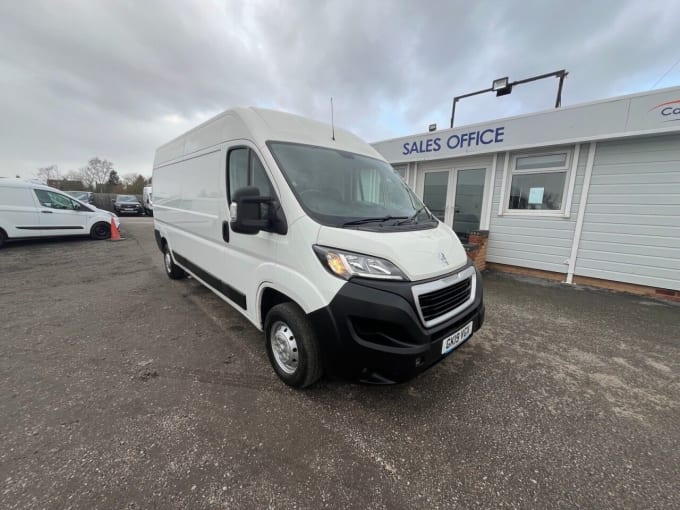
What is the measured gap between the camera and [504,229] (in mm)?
6297

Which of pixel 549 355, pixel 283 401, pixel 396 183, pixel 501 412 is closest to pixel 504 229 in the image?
pixel 549 355

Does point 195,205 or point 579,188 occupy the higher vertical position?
point 579,188

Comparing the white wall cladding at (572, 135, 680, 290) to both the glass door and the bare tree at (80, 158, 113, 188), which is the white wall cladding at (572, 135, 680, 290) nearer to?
the glass door

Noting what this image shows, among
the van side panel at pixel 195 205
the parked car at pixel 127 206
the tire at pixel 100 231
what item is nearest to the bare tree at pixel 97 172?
the parked car at pixel 127 206

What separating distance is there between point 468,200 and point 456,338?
5589mm

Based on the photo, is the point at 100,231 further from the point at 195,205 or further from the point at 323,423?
the point at 323,423

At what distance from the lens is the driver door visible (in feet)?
28.3

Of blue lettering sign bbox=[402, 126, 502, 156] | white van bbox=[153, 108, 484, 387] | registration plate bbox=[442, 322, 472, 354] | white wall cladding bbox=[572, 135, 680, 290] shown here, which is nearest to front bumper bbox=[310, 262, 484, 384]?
white van bbox=[153, 108, 484, 387]

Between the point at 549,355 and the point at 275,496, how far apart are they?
305cm

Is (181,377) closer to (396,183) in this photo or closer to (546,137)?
(396,183)

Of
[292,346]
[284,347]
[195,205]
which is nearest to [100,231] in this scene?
[195,205]

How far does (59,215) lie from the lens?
8.93 meters

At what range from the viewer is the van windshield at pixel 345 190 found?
2203 millimetres

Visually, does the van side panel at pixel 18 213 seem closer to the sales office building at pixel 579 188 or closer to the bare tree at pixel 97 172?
the sales office building at pixel 579 188
